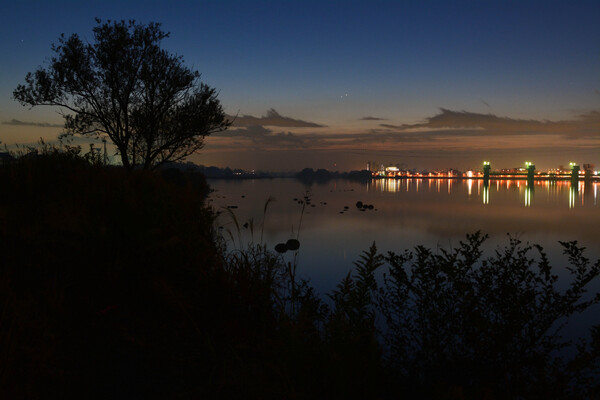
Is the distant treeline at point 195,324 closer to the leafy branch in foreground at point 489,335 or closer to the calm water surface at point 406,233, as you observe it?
the leafy branch in foreground at point 489,335

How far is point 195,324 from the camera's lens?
17.5ft

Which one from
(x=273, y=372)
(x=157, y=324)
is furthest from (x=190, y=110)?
(x=273, y=372)

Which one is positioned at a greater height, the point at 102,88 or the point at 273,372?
the point at 102,88

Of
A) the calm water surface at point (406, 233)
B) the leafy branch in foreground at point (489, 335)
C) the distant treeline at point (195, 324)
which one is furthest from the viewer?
the calm water surface at point (406, 233)

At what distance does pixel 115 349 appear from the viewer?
18.0 ft

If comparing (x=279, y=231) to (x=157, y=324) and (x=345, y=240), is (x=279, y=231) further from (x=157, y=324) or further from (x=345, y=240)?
→ (x=157, y=324)

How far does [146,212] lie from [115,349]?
4.05m

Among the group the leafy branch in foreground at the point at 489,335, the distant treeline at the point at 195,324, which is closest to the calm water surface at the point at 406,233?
the leafy branch in foreground at the point at 489,335

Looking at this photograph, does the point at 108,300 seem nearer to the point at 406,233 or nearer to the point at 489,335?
the point at 489,335

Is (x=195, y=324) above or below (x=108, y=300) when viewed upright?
above

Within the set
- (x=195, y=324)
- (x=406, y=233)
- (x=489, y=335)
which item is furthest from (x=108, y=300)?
(x=406, y=233)

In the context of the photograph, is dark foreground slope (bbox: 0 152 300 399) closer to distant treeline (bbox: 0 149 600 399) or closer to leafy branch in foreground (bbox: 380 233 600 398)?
distant treeline (bbox: 0 149 600 399)

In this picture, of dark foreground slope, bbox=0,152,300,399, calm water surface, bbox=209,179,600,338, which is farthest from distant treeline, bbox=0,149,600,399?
calm water surface, bbox=209,179,600,338

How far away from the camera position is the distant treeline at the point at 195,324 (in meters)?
4.65
